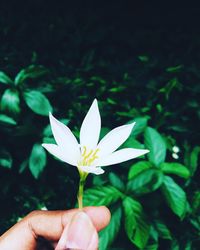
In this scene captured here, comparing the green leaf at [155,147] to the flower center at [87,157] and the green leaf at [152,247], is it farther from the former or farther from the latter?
the flower center at [87,157]

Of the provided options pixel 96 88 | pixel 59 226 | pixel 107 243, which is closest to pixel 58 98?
pixel 96 88

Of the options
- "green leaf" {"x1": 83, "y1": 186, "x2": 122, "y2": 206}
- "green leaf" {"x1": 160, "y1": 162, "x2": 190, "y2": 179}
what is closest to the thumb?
"green leaf" {"x1": 83, "y1": 186, "x2": 122, "y2": 206}

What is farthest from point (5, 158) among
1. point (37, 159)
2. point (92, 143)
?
point (92, 143)

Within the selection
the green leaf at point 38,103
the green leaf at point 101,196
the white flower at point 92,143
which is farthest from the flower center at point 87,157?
the green leaf at point 38,103

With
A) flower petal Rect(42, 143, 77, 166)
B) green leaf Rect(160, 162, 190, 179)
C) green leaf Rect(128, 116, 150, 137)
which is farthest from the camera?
green leaf Rect(128, 116, 150, 137)

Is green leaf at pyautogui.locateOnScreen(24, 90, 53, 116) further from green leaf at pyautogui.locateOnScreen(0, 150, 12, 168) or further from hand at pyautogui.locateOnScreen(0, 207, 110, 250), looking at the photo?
hand at pyautogui.locateOnScreen(0, 207, 110, 250)

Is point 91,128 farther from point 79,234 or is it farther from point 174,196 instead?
point 174,196
